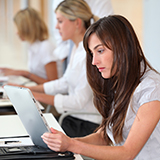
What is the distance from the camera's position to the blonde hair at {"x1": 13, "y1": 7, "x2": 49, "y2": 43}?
3127 millimetres

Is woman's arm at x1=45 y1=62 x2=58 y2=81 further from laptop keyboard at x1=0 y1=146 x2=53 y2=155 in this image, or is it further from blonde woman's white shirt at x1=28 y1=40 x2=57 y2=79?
laptop keyboard at x1=0 y1=146 x2=53 y2=155

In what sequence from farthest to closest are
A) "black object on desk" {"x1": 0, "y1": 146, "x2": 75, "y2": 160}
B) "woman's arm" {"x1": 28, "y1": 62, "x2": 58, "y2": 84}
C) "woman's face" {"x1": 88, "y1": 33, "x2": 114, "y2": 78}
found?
"woman's arm" {"x1": 28, "y1": 62, "x2": 58, "y2": 84}, "woman's face" {"x1": 88, "y1": 33, "x2": 114, "y2": 78}, "black object on desk" {"x1": 0, "y1": 146, "x2": 75, "y2": 160}

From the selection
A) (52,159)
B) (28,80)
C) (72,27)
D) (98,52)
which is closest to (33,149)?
(52,159)

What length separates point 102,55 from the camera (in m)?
1.20

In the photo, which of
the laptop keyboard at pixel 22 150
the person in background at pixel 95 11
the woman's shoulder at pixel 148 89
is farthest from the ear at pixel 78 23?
the laptop keyboard at pixel 22 150

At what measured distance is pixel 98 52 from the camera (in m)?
1.22

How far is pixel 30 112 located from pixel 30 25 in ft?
7.42

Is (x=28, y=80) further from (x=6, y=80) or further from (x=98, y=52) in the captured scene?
(x=98, y=52)

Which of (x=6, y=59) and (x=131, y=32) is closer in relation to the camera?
(x=131, y=32)

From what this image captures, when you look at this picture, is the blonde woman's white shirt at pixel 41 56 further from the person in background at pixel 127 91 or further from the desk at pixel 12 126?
the person in background at pixel 127 91

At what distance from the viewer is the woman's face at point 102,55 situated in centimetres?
118

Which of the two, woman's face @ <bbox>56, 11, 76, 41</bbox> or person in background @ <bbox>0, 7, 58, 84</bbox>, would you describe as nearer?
woman's face @ <bbox>56, 11, 76, 41</bbox>

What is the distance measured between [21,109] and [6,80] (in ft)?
5.60

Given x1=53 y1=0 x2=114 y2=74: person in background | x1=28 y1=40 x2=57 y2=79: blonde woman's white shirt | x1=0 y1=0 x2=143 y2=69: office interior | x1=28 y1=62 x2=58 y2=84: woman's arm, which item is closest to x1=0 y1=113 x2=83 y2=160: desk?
x1=53 y1=0 x2=114 y2=74: person in background
